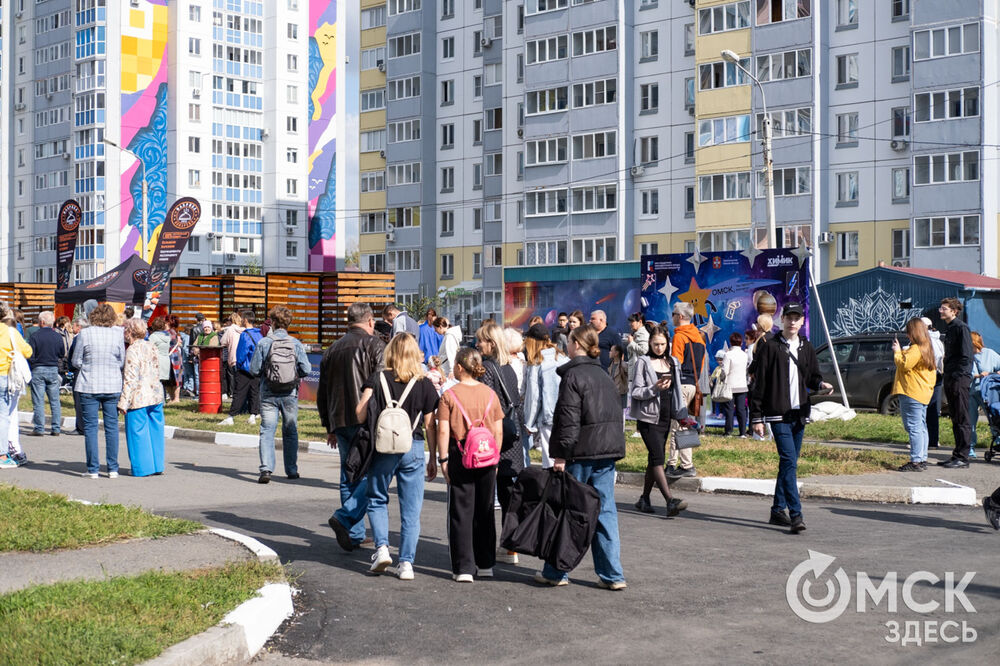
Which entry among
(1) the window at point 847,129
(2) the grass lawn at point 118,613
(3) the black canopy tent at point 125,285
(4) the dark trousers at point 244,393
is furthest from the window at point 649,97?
(2) the grass lawn at point 118,613

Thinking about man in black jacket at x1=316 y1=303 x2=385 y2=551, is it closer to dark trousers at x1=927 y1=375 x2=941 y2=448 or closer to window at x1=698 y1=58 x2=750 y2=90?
dark trousers at x1=927 y1=375 x2=941 y2=448

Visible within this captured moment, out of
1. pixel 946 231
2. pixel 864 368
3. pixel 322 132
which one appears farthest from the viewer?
pixel 322 132

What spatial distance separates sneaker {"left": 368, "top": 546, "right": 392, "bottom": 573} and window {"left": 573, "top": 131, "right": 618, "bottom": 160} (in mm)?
55603

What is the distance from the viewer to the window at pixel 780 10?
55875 mm

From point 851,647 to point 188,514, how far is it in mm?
6857

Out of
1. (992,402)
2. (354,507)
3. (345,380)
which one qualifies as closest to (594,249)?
(992,402)

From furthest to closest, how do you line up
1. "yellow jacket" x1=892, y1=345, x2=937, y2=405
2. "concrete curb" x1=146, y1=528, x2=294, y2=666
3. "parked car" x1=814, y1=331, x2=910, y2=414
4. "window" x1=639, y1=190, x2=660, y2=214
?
"window" x1=639, y1=190, x2=660, y2=214 → "parked car" x1=814, y1=331, x2=910, y2=414 → "yellow jacket" x1=892, y1=345, x2=937, y2=405 → "concrete curb" x1=146, y1=528, x2=294, y2=666

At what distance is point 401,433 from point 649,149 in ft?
182

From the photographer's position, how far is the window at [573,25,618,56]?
62844 millimetres

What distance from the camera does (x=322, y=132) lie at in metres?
104

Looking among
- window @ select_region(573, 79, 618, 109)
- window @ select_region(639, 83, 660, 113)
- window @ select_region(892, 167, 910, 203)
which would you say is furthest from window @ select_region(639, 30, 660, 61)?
window @ select_region(892, 167, 910, 203)

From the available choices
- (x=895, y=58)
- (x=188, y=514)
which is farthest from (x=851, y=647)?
(x=895, y=58)

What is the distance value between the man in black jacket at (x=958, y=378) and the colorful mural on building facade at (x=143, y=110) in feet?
279

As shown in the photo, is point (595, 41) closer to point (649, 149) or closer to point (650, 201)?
point (649, 149)
